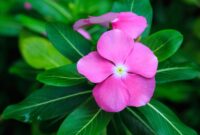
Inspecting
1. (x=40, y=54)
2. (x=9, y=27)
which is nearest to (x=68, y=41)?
(x=40, y=54)

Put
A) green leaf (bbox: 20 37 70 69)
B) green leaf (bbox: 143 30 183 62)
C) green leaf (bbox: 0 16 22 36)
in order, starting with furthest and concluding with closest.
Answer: green leaf (bbox: 0 16 22 36), green leaf (bbox: 20 37 70 69), green leaf (bbox: 143 30 183 62)

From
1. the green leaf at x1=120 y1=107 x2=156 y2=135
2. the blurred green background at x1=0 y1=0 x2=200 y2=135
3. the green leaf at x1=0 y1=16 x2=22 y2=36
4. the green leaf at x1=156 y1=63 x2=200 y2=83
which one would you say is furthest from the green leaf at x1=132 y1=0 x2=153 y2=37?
the green leaf at x1=0 y1=16 x2=22 y2=36

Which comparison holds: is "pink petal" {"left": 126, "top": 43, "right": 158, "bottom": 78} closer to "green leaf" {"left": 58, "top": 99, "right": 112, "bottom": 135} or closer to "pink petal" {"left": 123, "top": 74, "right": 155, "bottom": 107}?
"pink petal" {"left": 123, "top": 74, "right": 155, "bottom": 107}

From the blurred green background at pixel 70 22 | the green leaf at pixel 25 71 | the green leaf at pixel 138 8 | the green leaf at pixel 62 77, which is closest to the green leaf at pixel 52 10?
the blurred green background at pixel 70 22

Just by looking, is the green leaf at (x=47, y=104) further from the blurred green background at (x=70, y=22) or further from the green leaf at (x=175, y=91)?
the green leaf at (x=175, y=91)

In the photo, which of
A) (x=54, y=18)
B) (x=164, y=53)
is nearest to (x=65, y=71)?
(x=164, y=53)

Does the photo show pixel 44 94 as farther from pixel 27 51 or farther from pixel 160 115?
pixel 27 51

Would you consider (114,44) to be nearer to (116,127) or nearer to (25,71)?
(116,127)
